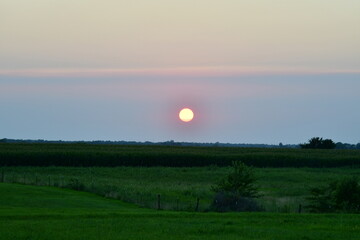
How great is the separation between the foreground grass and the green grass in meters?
8.49

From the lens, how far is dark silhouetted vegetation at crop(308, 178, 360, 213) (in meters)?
33.8

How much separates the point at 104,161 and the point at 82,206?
156ft

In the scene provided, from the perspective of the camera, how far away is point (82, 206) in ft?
118

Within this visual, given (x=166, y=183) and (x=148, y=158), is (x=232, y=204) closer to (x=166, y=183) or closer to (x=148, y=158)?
(x=166, y=183)

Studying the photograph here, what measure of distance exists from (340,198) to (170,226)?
1263 cm

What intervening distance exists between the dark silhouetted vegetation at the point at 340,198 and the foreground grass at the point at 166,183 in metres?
2.54

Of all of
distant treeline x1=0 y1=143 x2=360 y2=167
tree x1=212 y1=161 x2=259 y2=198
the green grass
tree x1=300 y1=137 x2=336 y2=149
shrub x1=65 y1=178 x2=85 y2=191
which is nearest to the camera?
the green grass

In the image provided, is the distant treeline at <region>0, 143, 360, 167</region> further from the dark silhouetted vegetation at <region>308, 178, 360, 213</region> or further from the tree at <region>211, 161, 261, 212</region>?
the dark silhouetted vegetation at <region>308, 178, 360, 213</region>

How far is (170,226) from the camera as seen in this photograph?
80.6ft

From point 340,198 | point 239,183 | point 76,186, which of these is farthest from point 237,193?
point 76,186

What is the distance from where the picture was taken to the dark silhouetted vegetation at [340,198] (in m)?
33.8

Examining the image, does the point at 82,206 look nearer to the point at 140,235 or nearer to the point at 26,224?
the point at 26,224

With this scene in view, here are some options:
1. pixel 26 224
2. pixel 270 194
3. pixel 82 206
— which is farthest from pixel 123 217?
pixel 270 194

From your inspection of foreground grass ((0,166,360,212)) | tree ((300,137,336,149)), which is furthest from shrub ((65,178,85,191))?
tree ((300,137,336,149))
